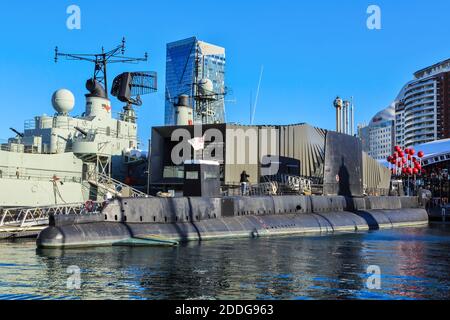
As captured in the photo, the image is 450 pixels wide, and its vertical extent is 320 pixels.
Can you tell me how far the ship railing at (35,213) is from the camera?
25908 mm

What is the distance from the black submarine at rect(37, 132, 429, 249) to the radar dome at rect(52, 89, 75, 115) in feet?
59.8

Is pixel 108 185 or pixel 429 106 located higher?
pixel 429 106

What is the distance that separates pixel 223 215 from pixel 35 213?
Answer: 432 inches

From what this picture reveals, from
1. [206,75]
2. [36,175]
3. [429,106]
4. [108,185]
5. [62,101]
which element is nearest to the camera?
[36,175]

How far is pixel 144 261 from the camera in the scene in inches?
666

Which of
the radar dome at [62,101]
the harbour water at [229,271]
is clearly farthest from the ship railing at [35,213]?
the radar dome at [62,101]

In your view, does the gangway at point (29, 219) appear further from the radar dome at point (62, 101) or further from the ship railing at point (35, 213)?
the radar dome at point (62, 101)

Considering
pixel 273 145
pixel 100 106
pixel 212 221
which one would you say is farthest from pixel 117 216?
pixel 273 145

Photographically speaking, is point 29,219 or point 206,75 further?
point 206,75

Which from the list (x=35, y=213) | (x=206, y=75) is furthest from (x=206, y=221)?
(x=206, y=75)

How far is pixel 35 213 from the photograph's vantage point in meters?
28.7

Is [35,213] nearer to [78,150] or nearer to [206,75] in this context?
[78,150]
